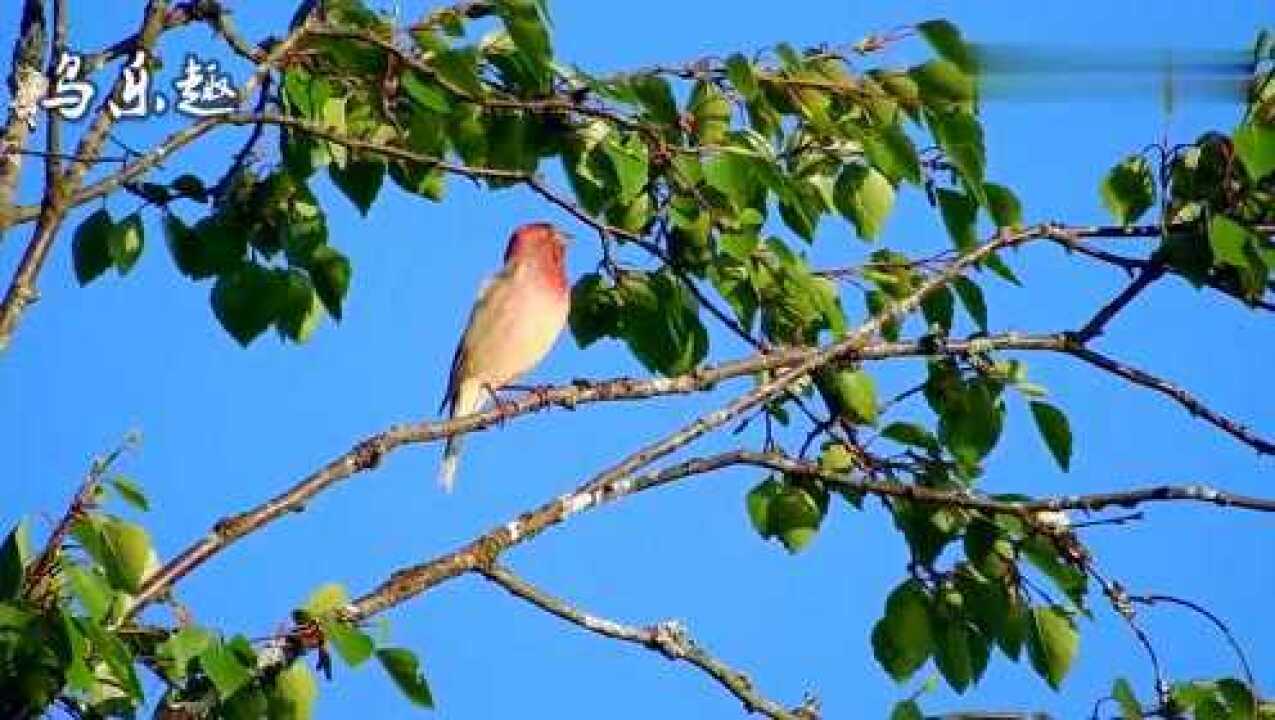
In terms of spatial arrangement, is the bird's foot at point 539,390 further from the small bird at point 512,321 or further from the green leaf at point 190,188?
the small bird at point 512,321

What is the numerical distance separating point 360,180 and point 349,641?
4.36ft

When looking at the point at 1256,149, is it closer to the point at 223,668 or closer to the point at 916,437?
the point at 916,437

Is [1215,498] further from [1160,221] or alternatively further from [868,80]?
[868,80]

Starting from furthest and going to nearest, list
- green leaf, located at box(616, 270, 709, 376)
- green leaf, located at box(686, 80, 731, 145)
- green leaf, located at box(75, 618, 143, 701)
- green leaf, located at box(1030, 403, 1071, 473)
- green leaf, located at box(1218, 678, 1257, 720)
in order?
green leaf, located at box(1030, 403, 1071, 473), green leaf, located at box(616, 270, 709, 376), green leaf, located at box(686, 80, 731, 145), green leaf, located at box(1218, 678, 1257, 720), green leaf, located at box(75, 618, 143, 701)

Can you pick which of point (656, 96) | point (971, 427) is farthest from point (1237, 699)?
point (656, 96)

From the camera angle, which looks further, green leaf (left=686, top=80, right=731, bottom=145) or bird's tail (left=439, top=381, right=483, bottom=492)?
bird's tail (left=439, top=381, right=483, bottom=492)

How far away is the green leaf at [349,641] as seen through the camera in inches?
138

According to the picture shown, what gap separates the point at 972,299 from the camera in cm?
473

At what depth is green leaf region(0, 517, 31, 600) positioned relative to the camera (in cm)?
341

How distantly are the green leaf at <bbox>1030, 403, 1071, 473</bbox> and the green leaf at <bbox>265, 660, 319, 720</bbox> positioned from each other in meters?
1.67

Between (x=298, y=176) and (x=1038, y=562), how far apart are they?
5.20 ft

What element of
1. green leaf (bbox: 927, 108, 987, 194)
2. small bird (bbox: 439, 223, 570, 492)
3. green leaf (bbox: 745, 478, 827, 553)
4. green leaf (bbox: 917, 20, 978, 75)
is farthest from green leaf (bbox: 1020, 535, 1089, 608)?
small bird (bbox: 439, 223, 570, 492)

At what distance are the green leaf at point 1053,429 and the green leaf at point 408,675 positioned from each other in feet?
5.24

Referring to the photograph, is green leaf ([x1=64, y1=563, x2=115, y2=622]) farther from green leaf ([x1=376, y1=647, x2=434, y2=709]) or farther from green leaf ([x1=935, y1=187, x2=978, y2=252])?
green leaf ([x1=935, y1=187, x2=978, y2=252])
